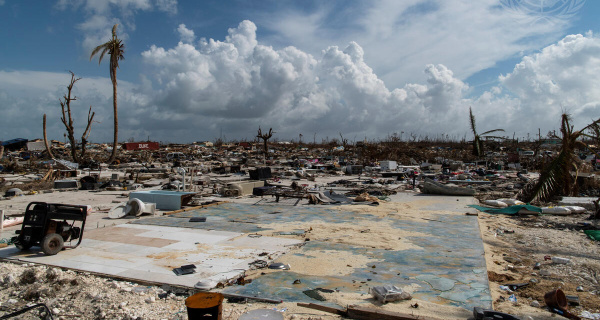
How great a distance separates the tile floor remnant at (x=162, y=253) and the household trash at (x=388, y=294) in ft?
6.49

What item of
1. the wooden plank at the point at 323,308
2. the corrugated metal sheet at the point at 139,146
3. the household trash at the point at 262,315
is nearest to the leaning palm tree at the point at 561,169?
the wooden plank at the point at 323,308

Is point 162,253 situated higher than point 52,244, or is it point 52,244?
point 52,244

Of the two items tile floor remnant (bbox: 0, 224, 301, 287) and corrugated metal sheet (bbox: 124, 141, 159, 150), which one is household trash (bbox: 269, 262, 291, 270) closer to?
tile floor remnant (bbox: 0, 224, 301, 287)

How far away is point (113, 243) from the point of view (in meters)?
7.22

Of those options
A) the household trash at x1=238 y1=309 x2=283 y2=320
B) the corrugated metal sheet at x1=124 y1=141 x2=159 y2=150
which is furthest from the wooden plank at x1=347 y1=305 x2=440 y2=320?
the corrugated metal sheet at x1=124 y1=141 x2=159 y2=150

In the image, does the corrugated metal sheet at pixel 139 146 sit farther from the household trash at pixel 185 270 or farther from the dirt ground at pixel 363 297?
the household trash at pixel 185 270

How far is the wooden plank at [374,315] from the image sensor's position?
3813 millimetres

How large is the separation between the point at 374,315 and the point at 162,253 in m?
4.12

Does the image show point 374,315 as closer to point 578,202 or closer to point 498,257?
point 498,257

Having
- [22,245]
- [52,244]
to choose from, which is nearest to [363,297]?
[52,244]

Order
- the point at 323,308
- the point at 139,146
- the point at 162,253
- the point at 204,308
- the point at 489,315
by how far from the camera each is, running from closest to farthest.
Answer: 1. the point at 204,308
2. the point at 489,315
3. the point at 323,308
4. the point at 162,253
5. the point at 139,146

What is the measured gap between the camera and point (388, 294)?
435cm

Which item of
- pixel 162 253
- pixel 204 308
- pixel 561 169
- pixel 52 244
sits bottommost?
pixel 162 253

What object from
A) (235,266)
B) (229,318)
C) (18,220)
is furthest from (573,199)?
(18,220)
